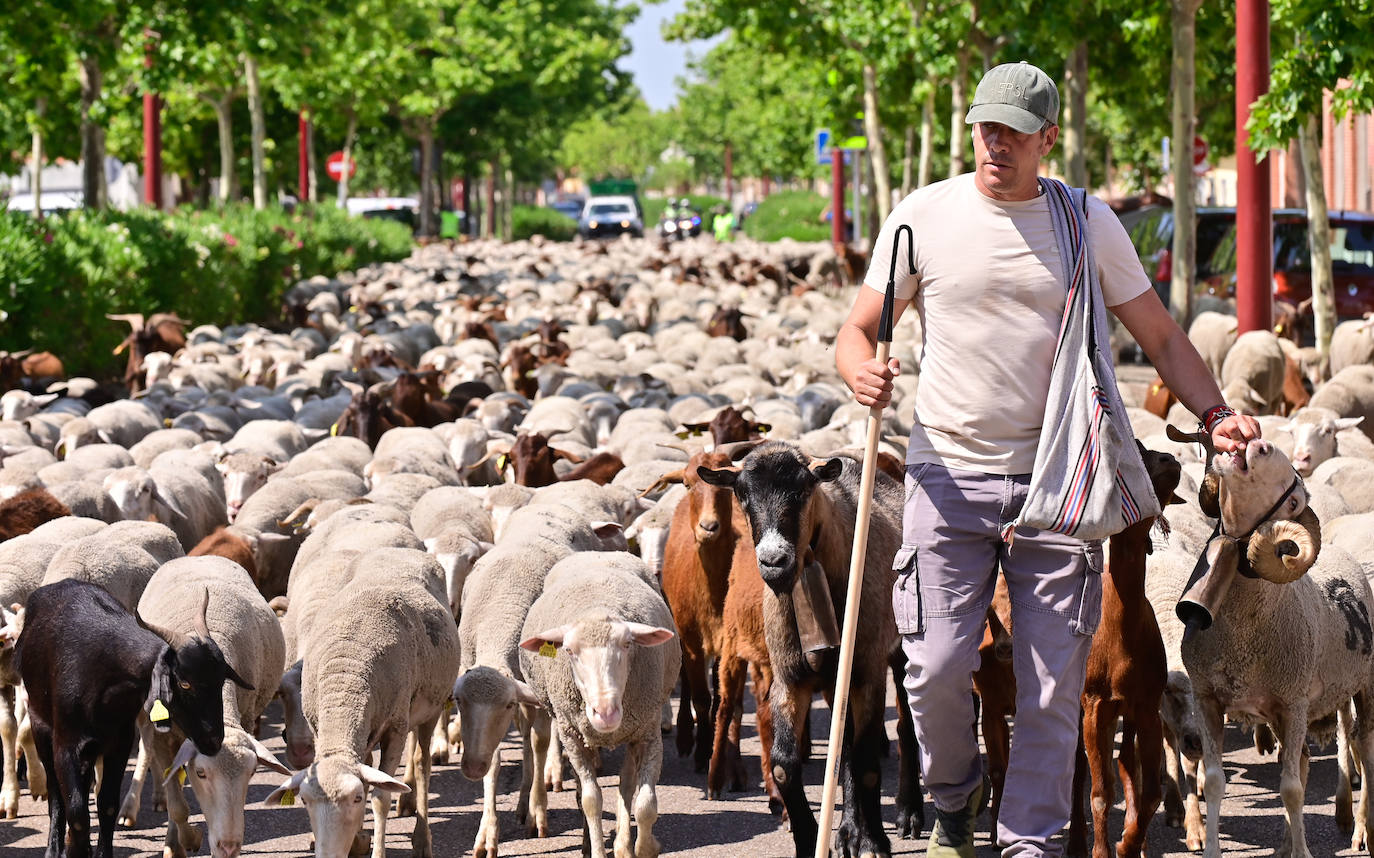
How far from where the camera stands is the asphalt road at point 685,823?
723 cm

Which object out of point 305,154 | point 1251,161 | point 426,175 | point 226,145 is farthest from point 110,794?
point 426,175

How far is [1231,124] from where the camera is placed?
3244 cm

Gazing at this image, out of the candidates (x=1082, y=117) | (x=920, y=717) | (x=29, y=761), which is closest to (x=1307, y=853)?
(x=920, y=717)

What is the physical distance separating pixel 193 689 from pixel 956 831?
288cm

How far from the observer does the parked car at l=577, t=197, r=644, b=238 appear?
73.8m

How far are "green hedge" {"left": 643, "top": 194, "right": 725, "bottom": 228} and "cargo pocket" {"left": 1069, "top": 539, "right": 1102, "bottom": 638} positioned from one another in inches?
3339

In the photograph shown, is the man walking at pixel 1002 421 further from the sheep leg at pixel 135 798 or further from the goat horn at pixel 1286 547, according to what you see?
the sheep leg at pixel 135 798

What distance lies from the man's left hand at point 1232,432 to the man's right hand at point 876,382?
0.97 meters

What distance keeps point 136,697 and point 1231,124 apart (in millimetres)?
28844

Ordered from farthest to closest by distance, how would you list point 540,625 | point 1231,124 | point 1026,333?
point 1231,124, point 540,625, point 1026,333

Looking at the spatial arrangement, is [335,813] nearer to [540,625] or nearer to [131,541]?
[540,625]

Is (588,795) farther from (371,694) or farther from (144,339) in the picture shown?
(144,339)

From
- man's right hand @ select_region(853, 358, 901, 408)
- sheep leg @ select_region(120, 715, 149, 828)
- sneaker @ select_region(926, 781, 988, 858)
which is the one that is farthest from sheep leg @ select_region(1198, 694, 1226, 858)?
sheep leg @ select_region(120, 715, 149, 828)

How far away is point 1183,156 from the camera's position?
733 inches
